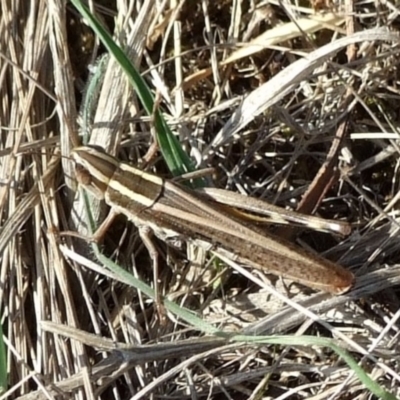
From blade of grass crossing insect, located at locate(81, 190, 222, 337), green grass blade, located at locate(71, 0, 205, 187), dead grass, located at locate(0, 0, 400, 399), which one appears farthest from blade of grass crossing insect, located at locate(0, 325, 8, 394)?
green grass blade, located at locate(71, 0, 205, 187)

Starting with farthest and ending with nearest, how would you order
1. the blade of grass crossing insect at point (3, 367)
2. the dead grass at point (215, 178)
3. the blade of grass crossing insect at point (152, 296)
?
the dead grass at point (215, 178)
the blade of grass crossing insect at point (152, 296)
the blade of grass crossing insect at point (3, 367)

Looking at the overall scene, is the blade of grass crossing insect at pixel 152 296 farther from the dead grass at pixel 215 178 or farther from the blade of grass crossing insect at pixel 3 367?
the blade of grass crossing insect at pixel 3 367

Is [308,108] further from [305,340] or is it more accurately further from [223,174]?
[305,340]

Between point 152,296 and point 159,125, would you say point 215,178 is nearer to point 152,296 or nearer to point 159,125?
point 159,125

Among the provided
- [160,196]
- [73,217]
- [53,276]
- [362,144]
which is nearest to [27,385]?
[53,276]

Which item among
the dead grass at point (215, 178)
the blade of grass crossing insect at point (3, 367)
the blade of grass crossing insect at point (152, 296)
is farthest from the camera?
the dead grass at point (215, 178)

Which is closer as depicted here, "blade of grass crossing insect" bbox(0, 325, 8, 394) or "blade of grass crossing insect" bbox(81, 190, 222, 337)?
"blade of grass crossing insect" bbox(0, 325, 8, 394)

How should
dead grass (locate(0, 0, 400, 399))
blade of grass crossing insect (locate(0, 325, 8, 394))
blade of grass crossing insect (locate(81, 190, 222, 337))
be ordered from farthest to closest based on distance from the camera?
dead grass (locate(0, 0, 400, 399)), blade of grass crossing insect (locate(81, 190, 222, 337)), blade of grass crossing insect (locate(0, 325, 8, 394))

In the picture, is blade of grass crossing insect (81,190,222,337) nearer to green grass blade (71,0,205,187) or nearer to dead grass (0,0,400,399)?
dead grass (0,0,400,399)

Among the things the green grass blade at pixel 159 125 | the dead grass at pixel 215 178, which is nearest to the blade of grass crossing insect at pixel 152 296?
the dead grass at pixel 215 178
